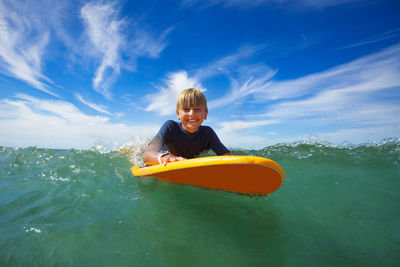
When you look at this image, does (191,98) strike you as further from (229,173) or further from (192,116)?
(229,173)

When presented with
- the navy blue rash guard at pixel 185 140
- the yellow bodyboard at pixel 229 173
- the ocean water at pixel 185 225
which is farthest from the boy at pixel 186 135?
the ocean water at pixel 185 225

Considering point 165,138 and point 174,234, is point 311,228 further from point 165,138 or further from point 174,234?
point 165,138

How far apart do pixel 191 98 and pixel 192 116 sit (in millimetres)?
290

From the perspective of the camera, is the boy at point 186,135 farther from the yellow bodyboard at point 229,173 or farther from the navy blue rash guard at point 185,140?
the yellow bodyboard at point 229,173

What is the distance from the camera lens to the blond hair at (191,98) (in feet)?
9.33

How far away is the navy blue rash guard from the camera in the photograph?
9.96ft

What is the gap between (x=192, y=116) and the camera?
2.92m

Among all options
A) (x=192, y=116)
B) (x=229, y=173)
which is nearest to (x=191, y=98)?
(x=192, y=116)

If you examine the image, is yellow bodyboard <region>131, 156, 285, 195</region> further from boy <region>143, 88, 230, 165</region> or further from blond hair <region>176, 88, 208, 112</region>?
blond hair <region>176, 88, 208, 112</region>

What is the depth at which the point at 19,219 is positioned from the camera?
192 centimetres

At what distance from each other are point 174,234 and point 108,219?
31.0 inches

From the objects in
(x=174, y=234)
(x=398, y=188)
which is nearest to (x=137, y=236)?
(x=174, y=234)

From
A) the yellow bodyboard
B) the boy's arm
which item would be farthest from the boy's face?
the yellow bodyboard

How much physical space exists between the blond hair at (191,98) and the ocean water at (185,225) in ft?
4.35
